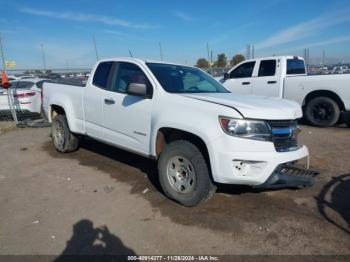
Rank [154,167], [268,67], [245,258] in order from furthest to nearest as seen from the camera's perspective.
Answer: [268,67], [154,167], [245,258]

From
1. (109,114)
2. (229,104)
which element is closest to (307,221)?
(229,104)

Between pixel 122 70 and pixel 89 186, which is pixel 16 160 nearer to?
pixel 89 186

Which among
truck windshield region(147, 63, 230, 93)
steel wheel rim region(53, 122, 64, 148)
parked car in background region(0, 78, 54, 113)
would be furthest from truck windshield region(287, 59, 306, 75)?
parked car in background region(0, 78, 54, 113)

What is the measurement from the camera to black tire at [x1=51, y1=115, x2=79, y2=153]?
649cm

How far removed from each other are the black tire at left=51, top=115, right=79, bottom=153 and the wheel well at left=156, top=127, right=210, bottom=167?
280 cm

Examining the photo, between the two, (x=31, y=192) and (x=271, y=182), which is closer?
(x=271, y=182)

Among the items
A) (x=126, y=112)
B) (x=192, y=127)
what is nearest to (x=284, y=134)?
(x=192, y=127)

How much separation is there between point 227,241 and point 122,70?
3160 millimetres

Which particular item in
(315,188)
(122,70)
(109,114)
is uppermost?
(122,70)

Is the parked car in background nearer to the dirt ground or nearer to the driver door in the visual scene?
the dirt ground

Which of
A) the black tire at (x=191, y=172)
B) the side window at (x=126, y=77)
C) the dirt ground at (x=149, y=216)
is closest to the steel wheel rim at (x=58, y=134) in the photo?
the dirt ground at (x=149, y=216)

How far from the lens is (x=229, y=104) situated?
372cm

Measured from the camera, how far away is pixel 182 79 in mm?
4914

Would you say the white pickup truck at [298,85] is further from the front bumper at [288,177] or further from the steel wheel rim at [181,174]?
the steel wheel rim at [181,174]
